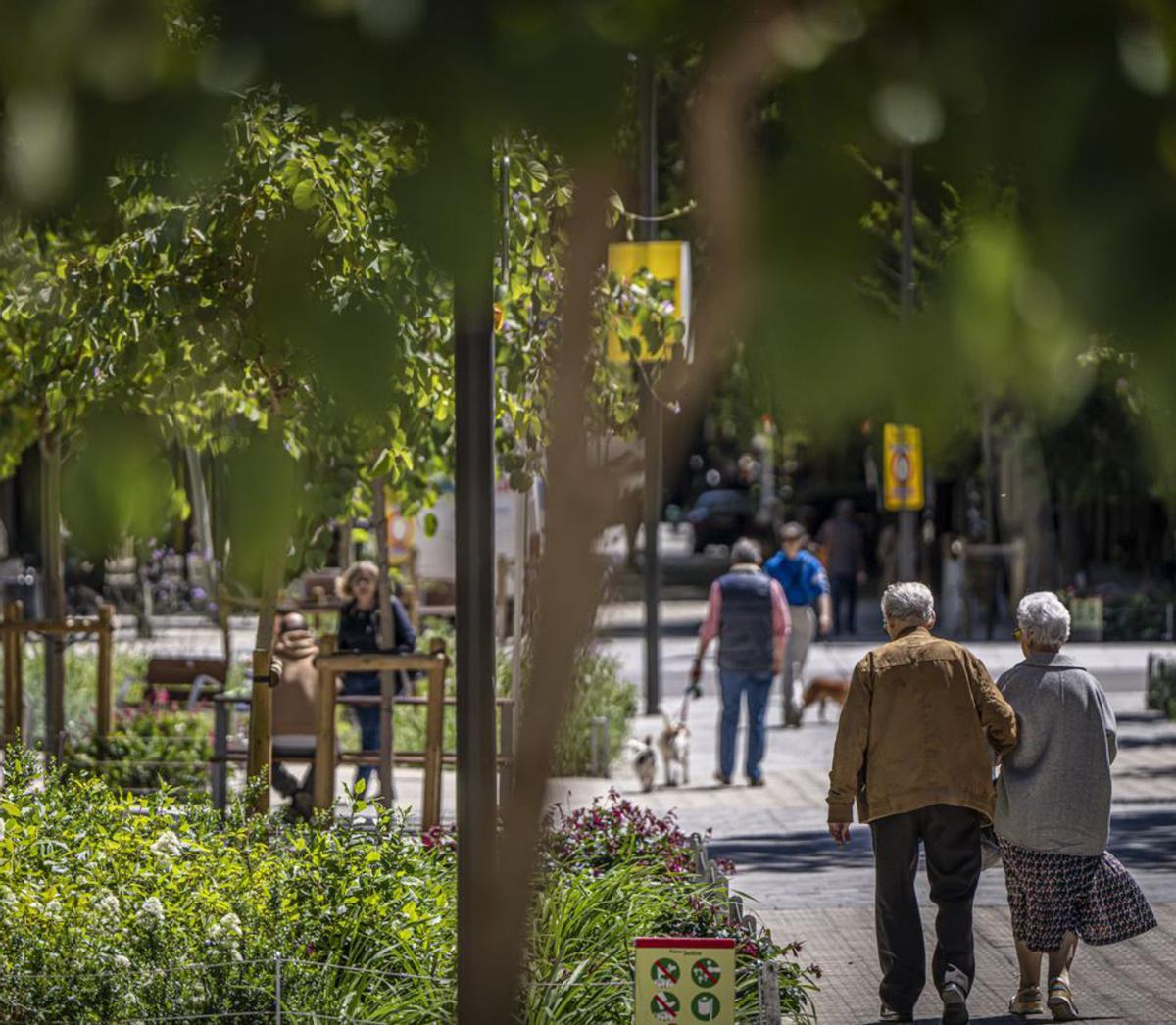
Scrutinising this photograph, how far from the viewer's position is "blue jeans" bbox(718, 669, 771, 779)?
14117 millimetres

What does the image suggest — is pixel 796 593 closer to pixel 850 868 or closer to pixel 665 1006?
pixel 850 868

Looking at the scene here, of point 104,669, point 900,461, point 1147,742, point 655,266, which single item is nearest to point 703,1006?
point 900,461

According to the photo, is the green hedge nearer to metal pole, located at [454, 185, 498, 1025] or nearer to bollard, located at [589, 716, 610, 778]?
metal pole, located at [454, 185, 498, 1025]

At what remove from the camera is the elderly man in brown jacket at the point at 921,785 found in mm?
7184

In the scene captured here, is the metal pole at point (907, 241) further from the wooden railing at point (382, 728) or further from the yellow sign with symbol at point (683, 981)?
the wooden railing at point (382, 728)

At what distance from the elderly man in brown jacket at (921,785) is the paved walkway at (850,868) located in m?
0.31

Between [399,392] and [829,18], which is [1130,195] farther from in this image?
[399,392]

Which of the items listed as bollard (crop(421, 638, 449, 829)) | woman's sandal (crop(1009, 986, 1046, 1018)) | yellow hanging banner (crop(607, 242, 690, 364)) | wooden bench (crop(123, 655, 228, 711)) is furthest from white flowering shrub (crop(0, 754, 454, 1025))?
wooden bench (crop(123, 655, 228, 711))

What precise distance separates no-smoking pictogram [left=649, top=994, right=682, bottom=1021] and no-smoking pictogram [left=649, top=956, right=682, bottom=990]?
3 cm

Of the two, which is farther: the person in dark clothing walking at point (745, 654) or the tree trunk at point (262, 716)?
the person in dark clothing walking at point (745, 654)

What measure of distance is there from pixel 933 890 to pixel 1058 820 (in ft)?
Result: 1.60

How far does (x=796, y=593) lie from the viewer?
17812 mm

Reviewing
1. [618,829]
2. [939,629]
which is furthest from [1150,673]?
[618,829]

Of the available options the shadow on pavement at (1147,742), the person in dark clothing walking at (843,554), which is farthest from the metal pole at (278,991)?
the person in dark clothing walking at (843,554)
